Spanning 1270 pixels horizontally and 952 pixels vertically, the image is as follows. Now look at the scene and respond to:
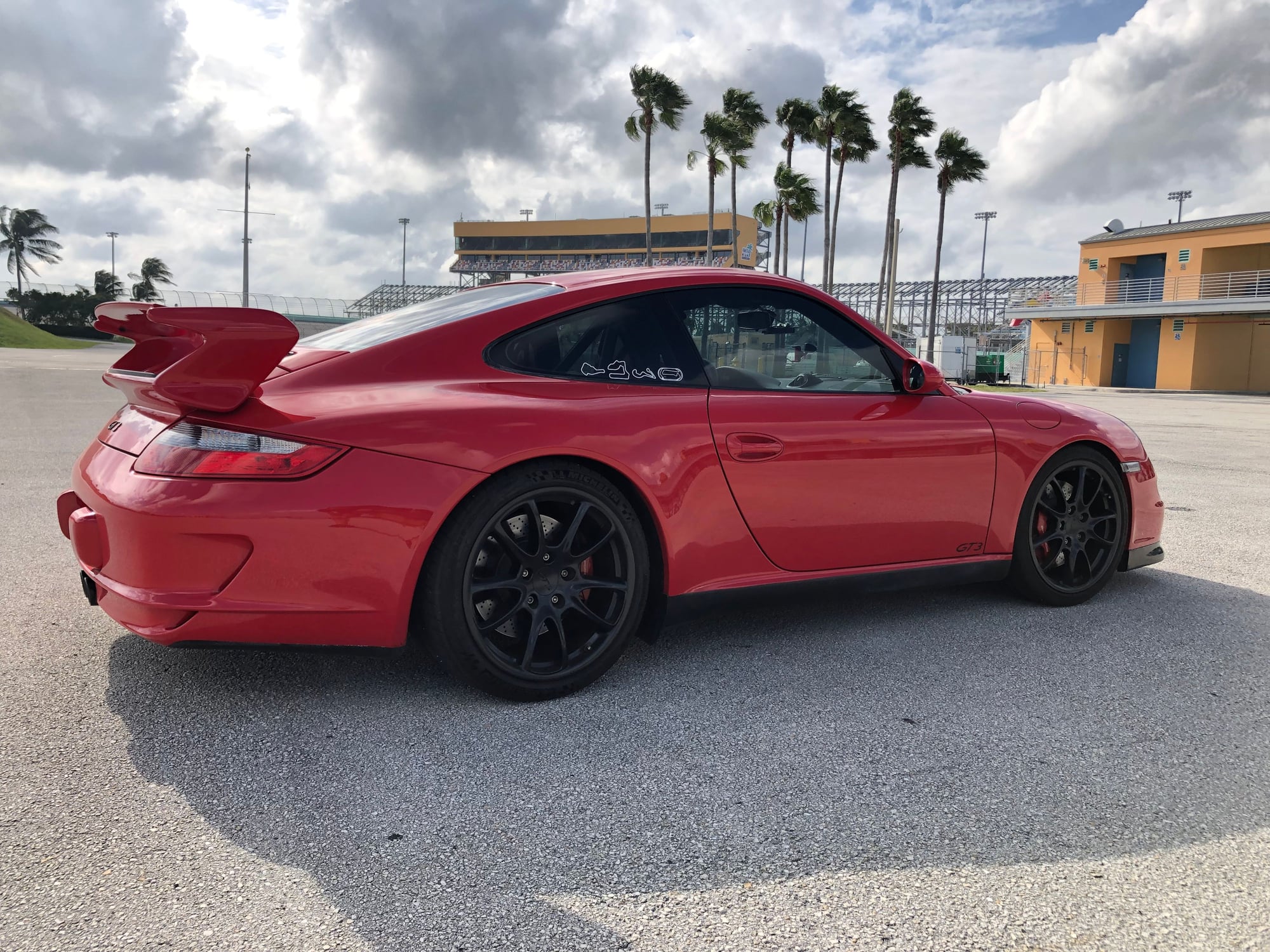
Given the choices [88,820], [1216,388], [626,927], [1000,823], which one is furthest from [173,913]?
[1216,388]

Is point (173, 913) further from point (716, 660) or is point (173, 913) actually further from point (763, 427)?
point (763, 427)

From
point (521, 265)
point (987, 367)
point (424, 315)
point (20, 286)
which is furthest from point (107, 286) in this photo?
point (424, 315)

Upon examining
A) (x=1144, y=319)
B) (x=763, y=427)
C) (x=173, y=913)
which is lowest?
(x=173, y=913)

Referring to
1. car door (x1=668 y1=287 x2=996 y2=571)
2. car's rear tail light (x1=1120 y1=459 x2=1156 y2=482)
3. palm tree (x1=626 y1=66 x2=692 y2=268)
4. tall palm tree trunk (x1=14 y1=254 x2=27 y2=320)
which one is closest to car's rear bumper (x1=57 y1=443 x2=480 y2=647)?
car door (x1=668 y1=287 x2=996 y2=571)

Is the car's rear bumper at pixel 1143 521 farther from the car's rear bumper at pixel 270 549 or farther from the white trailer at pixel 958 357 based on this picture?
the white trailer at pixel 958 357

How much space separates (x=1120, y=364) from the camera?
44312 millimetres

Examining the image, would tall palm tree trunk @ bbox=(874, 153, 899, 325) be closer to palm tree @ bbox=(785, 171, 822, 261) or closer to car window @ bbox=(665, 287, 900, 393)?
palm tree @ bbox=(785, 171, 822, 261)

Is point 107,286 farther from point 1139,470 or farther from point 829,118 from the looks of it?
point 1139,470

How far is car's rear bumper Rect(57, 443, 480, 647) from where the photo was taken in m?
2.42

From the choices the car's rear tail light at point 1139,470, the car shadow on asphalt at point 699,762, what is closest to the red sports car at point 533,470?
the car shadow on asphalt at point 699,762

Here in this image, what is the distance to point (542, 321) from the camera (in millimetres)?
2959

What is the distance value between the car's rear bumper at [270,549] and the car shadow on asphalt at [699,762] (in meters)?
0.34

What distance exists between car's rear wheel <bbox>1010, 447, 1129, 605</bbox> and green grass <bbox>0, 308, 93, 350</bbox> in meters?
48.8

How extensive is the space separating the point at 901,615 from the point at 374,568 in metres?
2.29
